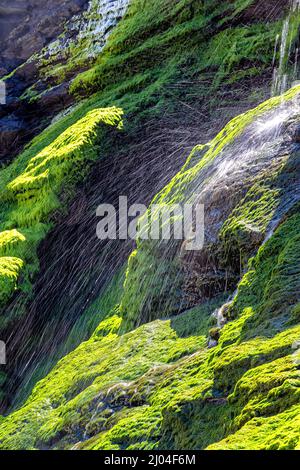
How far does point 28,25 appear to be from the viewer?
22234 mm

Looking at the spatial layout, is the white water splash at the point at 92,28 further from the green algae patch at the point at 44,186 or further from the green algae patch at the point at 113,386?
the green algae patch at the point at 113,386

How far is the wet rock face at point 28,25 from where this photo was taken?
68.4 feet

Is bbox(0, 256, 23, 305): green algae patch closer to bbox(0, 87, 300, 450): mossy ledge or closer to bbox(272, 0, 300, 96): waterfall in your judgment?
bbox(0, 87, 300, 450): mossy ledge

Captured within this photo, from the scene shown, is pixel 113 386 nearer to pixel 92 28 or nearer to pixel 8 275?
pixel 8 275

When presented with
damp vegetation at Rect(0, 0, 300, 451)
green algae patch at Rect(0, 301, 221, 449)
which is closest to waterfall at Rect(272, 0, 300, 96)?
damp vegetation at Rect(0, 0, 300, 451)

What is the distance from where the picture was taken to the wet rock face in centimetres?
2084

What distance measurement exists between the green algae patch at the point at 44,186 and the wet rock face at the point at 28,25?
27.2ft

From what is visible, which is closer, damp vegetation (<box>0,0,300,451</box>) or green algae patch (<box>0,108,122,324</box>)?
damp vegetation (<box>0,0,300,451</box>)

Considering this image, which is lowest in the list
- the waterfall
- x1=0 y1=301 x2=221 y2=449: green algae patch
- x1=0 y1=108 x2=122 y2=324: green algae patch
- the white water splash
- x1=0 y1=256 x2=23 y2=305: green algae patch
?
x1=0 y1=301 x2=221 y2=449: green algae patch

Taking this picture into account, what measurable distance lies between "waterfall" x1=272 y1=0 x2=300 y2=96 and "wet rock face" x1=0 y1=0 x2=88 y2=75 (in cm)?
834

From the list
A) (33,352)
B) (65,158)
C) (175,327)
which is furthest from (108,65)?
(175,327)

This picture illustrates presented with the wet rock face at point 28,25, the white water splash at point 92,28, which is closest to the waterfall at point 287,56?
the white water splash at point 92,28

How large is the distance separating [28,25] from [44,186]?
11.8 metres
